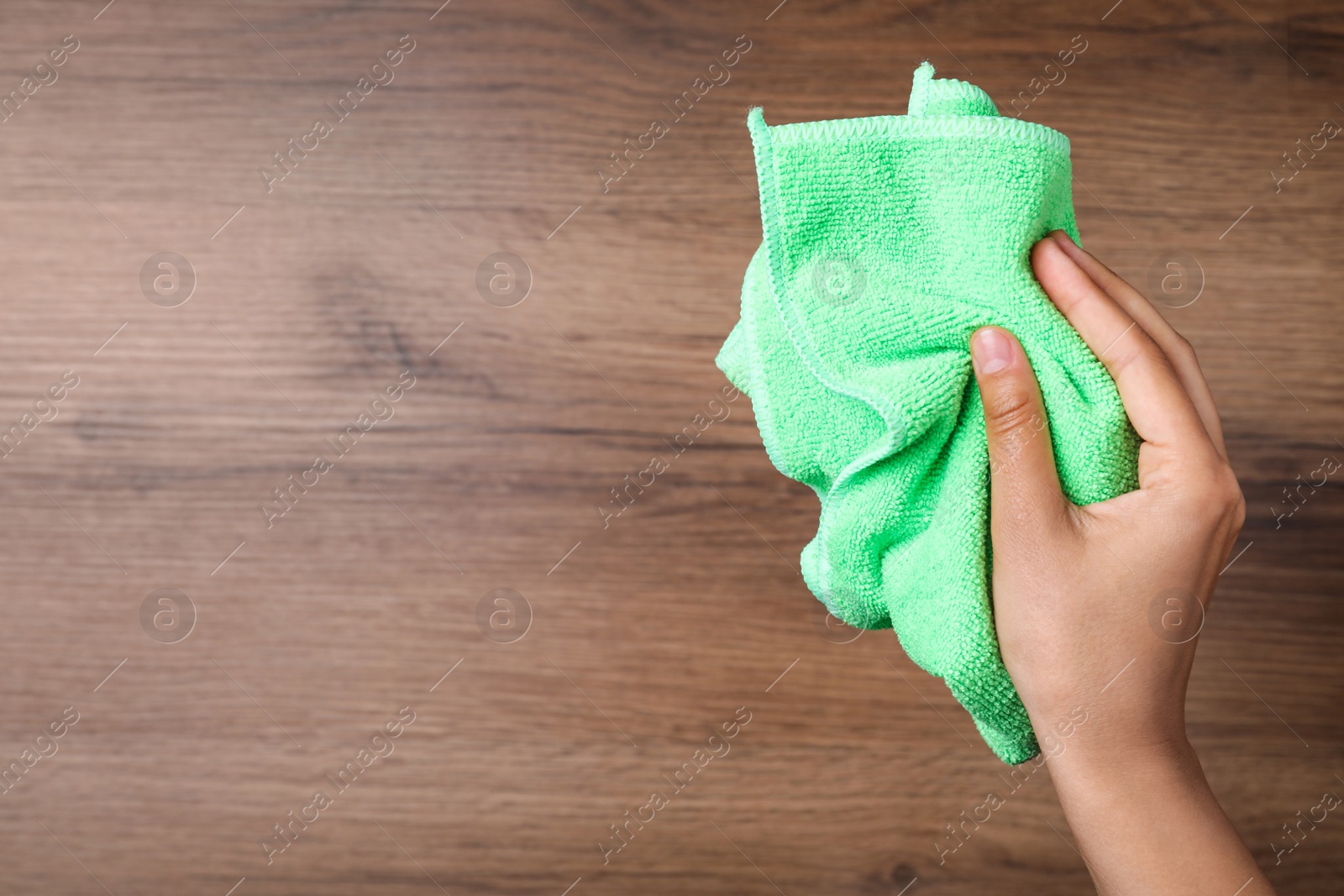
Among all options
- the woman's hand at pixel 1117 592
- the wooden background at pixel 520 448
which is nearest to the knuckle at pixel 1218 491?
the woman's hand at pixel 1117 592

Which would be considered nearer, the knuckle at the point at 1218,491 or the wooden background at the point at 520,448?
the knuckle at the point at 1218,491

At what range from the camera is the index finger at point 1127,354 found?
30 centimetres

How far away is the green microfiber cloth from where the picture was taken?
30 centimetres

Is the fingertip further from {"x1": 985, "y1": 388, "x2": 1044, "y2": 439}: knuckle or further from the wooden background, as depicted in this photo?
the wooden background

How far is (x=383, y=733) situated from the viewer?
0.66m

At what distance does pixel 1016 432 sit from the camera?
0.30 metres

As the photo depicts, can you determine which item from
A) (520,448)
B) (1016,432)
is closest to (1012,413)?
(1016,432)

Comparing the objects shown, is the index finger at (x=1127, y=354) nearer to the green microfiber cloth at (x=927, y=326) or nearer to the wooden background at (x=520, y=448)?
the green microfiber cloth at (x=927, y=326)

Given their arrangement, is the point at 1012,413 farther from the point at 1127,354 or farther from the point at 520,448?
the point at 520,448

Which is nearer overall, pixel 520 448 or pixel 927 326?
pixel 927 326

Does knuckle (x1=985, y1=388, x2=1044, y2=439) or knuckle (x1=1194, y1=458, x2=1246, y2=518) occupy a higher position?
knuckle (x1=985, y1=388, x2=1044, y2=439)

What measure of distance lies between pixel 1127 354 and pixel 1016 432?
0.05 m

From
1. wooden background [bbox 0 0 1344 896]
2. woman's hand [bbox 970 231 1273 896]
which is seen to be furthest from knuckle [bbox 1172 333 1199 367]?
wooden background [bbox 0 0 1344 896]

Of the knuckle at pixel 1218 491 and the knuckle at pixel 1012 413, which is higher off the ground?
the knuckle at pixel 1012 413
